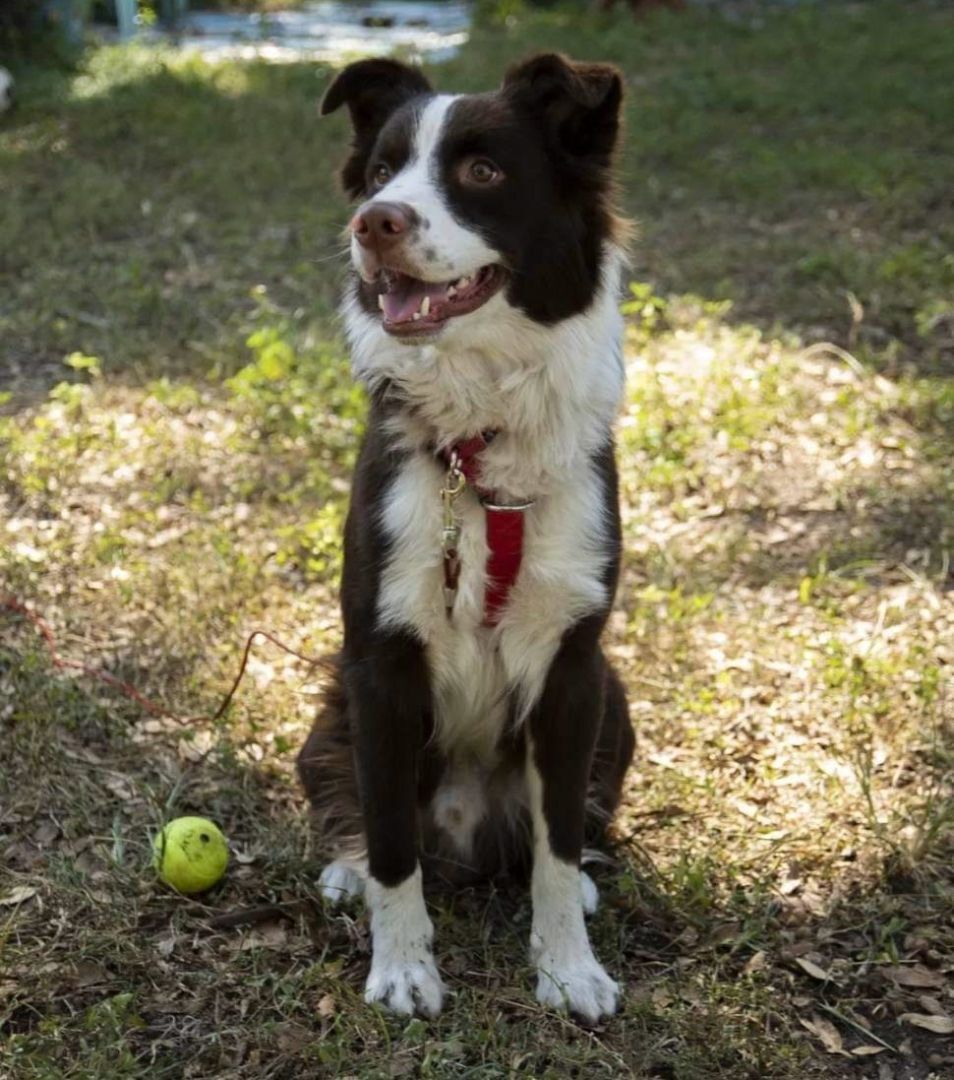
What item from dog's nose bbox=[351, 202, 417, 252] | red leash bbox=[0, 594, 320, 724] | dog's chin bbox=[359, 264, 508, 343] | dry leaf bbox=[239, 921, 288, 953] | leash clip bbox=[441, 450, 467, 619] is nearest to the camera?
dog's nose bbox=[351, 202, 417, 252]

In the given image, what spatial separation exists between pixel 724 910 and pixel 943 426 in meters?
2.60

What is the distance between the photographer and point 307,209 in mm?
7320

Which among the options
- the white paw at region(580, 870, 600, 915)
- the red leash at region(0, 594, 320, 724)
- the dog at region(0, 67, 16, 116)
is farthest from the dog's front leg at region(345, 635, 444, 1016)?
the dog at region(0, 67, 16, 116)

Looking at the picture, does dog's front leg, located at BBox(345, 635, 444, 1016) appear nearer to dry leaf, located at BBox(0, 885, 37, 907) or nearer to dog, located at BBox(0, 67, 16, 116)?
dry leaf, located at BBox(0, 885, 37, 907)

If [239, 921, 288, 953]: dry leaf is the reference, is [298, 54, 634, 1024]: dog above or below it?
above

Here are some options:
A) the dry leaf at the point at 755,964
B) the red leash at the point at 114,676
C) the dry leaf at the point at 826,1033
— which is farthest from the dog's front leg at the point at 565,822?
the red leash at the point at 114,676

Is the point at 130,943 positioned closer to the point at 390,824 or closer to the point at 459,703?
the point at 390,824

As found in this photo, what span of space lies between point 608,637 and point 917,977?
1.46m

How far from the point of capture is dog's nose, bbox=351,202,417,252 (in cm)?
238

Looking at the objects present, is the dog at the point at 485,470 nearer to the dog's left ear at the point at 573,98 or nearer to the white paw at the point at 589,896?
the dog's left ear at the point at 573,98

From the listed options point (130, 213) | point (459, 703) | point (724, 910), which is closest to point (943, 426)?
point (724, 910)

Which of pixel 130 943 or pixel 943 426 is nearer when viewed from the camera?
pixel 130 943

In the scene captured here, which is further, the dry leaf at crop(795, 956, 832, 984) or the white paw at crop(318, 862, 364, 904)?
the white paw at crop(318, 862, 364, 904)

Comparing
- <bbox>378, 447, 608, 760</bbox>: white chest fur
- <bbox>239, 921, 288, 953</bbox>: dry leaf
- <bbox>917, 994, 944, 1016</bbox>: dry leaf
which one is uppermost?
<bbox>378, 447, 608, 760</bbox>: white chest fur
